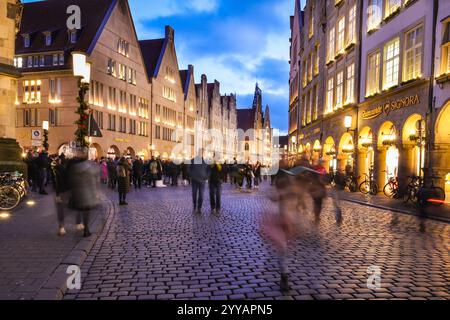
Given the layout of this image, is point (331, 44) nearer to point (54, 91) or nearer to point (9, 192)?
point (9, 192)

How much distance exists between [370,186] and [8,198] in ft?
53.3

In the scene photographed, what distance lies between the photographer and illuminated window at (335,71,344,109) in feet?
91.7

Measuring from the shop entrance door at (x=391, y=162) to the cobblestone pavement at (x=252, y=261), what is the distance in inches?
416

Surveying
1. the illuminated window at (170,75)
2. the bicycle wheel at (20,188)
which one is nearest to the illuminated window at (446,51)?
the bicycle wheel at (20,188)

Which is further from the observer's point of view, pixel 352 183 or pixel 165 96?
pixel 165 96

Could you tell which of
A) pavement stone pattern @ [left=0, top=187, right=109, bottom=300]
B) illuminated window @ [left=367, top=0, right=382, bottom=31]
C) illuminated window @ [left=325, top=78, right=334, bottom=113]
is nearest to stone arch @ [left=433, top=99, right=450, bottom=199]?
illuminated window @ [left=367, top=0, right=382, bottom=31]

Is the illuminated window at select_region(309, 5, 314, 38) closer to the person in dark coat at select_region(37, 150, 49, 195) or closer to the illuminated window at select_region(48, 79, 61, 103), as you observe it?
the illuminated window at select_region(48, 79, 61, 103)

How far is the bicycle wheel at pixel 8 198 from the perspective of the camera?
12.4 m

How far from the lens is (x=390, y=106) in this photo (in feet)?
67.9

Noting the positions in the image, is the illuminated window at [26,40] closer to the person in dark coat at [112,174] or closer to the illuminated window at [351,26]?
the person in dark coat at [112,174]

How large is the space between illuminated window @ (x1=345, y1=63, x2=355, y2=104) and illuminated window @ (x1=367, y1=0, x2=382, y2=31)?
3008mm

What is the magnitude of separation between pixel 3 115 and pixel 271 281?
13.7m

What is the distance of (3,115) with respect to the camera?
15.8 m

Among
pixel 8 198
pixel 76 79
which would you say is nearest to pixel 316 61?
pixel 76 79
